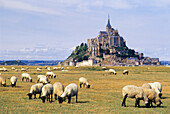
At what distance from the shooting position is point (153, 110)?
17281 millimetres

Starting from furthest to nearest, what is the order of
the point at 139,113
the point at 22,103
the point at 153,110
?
the point at 22,103 < the point at 153,110 < the point at 139,113

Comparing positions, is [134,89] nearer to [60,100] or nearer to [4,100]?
[60,100]

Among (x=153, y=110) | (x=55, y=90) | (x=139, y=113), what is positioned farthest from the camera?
(x=55, y=90)

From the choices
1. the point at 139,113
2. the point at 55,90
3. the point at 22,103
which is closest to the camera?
the point at 139,113

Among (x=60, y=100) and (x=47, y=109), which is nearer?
(x=47, y=109)

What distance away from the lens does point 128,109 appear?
1734cm

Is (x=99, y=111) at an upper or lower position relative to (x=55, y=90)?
lower

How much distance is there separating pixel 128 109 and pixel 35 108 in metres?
6.54

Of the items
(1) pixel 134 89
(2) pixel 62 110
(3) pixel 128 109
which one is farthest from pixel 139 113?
(2) pixel 62 110

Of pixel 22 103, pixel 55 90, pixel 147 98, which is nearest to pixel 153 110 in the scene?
pixel 147 98

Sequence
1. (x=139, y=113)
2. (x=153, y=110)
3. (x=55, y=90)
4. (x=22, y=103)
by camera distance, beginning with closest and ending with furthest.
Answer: (x=139, y=113) → (x=153, y=110) → (x=22, y=103) → (x=55, y=90)

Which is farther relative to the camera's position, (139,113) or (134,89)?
(134,89)

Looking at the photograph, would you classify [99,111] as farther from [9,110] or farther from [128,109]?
[9,110]

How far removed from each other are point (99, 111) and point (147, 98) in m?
4.08
